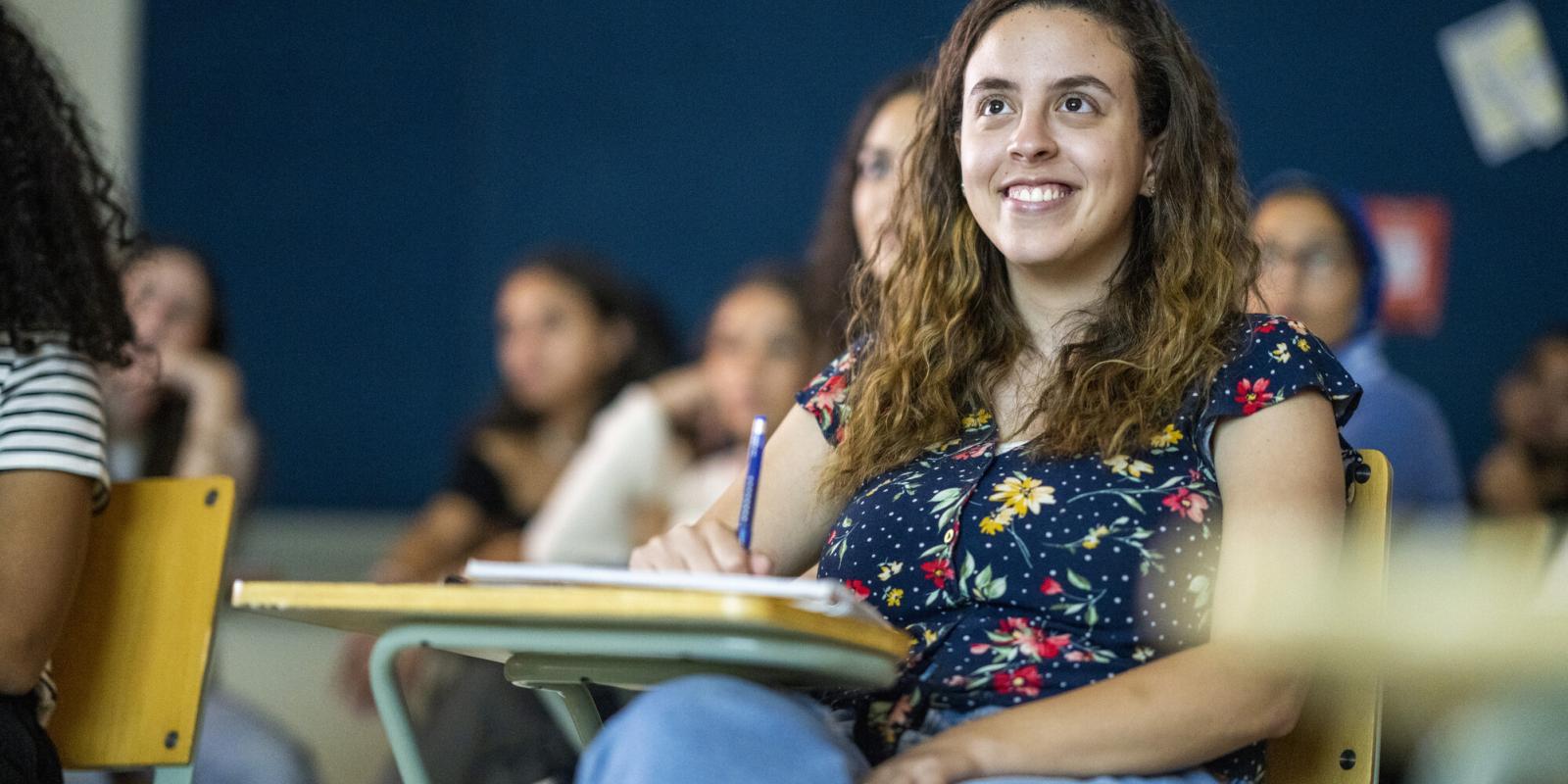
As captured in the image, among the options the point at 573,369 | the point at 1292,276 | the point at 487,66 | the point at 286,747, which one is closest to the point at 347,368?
the point at 487,66

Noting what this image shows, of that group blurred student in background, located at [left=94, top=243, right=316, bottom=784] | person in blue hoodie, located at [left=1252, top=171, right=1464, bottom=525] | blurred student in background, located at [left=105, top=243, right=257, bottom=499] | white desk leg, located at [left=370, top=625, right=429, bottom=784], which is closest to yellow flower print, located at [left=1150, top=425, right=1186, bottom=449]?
white desk leg, located at [left=370, top=625, right=429, bottom=784]

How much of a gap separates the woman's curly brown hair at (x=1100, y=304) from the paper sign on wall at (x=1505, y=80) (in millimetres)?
2707

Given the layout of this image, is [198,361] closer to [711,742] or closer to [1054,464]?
[1054,464]

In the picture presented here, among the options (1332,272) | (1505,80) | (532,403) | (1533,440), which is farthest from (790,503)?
(1505,80)

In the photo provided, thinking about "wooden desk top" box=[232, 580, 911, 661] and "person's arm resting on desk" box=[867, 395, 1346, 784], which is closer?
"wooden desk top" box=[232, 580, 911, 661]

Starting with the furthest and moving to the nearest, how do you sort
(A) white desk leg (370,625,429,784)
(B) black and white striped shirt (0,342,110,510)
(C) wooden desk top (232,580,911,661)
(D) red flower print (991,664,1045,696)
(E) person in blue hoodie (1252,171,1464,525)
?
(E) person in blue hoodie (1252,171,1464,525), (B) black and white striped shirt (0,342,110,510), (D) red flower print (991,664,1045,696), (A) white desk leg (370,625,429,784), (C) wooden desk top (232,580,911,661)

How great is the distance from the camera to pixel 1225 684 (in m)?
1.51

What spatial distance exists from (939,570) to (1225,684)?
0.96 feet

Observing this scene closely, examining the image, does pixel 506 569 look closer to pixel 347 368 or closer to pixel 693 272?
pixel 693 272

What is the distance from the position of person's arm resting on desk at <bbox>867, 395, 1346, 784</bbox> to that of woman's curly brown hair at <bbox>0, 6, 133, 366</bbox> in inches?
40.8

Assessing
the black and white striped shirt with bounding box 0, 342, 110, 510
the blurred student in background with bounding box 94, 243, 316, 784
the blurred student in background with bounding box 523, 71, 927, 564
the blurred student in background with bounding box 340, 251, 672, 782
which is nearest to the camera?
the black and white striped shirt with bounding box 0, 342, 110, 510

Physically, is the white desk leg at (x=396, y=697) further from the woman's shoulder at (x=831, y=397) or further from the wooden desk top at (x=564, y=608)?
the woman's shoulder at (x=831, y=397)

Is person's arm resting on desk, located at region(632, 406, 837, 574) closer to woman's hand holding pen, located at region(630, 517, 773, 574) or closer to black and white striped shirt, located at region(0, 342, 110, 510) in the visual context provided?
woman's hand holding pen, located at region(630, 517, 773, 574)

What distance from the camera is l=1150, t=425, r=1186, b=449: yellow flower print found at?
1665 mm
